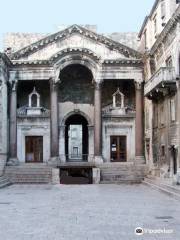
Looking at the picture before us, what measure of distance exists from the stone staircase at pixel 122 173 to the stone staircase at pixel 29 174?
3731 millimetres

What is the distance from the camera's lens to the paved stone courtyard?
10906 millimetres

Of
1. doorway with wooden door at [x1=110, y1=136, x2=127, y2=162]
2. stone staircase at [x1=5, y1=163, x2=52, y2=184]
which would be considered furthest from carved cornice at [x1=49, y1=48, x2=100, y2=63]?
stone staircase at [x1=5, y1=163, x2=52, y2=184]

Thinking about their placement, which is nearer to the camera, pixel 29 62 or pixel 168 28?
pixel 168 28

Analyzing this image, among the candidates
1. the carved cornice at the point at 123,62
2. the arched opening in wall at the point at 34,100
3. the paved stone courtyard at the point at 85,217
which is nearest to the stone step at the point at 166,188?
the paved stone courtyard at the point at 85,217

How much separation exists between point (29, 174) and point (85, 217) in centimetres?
1805

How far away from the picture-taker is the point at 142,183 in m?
30.3

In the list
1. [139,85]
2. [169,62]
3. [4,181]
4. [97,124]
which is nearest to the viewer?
[169,62]

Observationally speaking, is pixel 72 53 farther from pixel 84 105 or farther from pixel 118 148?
pixel 118 148

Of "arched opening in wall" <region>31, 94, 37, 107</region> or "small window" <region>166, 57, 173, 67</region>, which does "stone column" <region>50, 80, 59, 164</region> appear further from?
"small window" <region>166, 57, 173, 67</region>

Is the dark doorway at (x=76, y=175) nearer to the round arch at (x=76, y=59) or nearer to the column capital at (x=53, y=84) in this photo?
the column capital at (x=53, y=84)

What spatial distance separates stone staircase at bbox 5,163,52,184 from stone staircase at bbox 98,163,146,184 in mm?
3731

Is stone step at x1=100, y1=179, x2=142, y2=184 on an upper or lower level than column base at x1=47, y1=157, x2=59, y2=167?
lower

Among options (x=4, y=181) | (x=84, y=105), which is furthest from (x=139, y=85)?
(x=4, y=181)

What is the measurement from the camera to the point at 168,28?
1040 inches
